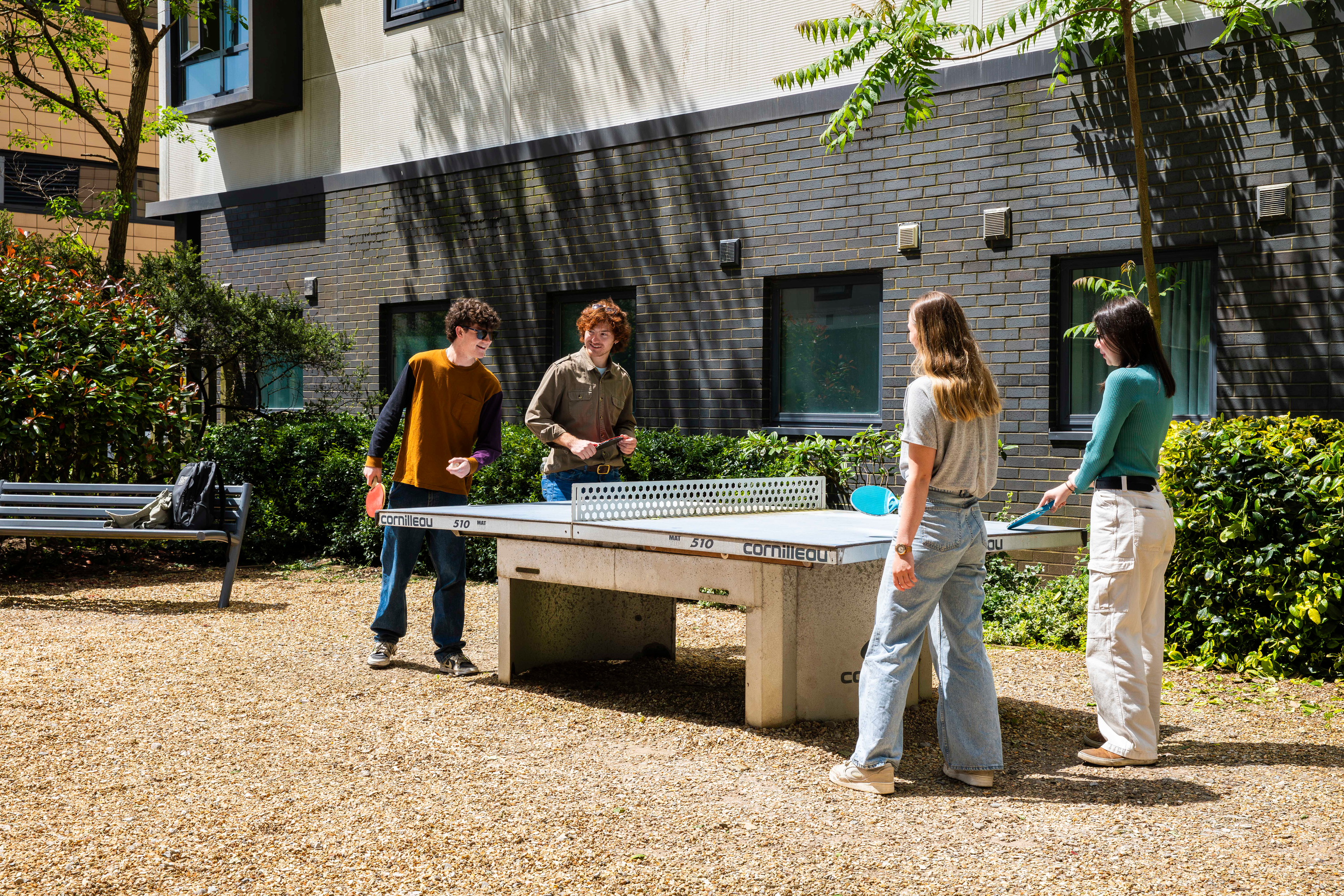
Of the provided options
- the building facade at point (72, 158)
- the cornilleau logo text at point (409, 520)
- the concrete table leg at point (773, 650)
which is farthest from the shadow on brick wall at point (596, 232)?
the building facade at point (72, 158)

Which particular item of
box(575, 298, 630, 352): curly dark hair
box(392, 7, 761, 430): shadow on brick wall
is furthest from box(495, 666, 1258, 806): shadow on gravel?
box(392, 7, 761, 430): shadow on brick wall

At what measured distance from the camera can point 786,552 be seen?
4434mm

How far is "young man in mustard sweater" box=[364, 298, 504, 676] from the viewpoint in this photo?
6445mm

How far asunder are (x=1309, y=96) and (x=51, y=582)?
10.1 meters

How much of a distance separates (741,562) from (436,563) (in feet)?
A: 6.80

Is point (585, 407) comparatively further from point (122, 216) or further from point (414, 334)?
point (122, 216)

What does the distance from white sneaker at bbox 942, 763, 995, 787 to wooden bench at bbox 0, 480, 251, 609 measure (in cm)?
593

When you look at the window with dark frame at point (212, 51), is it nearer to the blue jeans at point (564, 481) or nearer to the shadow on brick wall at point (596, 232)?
the shadow on brick wall at point (596, 232)

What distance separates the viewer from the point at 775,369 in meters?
10.4

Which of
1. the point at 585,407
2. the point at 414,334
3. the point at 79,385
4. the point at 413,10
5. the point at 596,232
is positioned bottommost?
the point at 585,407

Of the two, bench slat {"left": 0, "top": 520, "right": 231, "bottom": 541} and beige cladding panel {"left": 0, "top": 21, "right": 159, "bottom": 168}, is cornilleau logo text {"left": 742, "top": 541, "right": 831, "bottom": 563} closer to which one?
bench slat {"left": 0, "top": 520, "right": 231, "bottom": 541}

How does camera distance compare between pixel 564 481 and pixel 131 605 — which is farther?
pixel 131 605

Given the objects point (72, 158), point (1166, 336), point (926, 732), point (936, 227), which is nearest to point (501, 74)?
point (936, 227)

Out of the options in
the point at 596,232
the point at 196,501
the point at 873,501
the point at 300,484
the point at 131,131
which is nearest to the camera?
the point at 873,501
